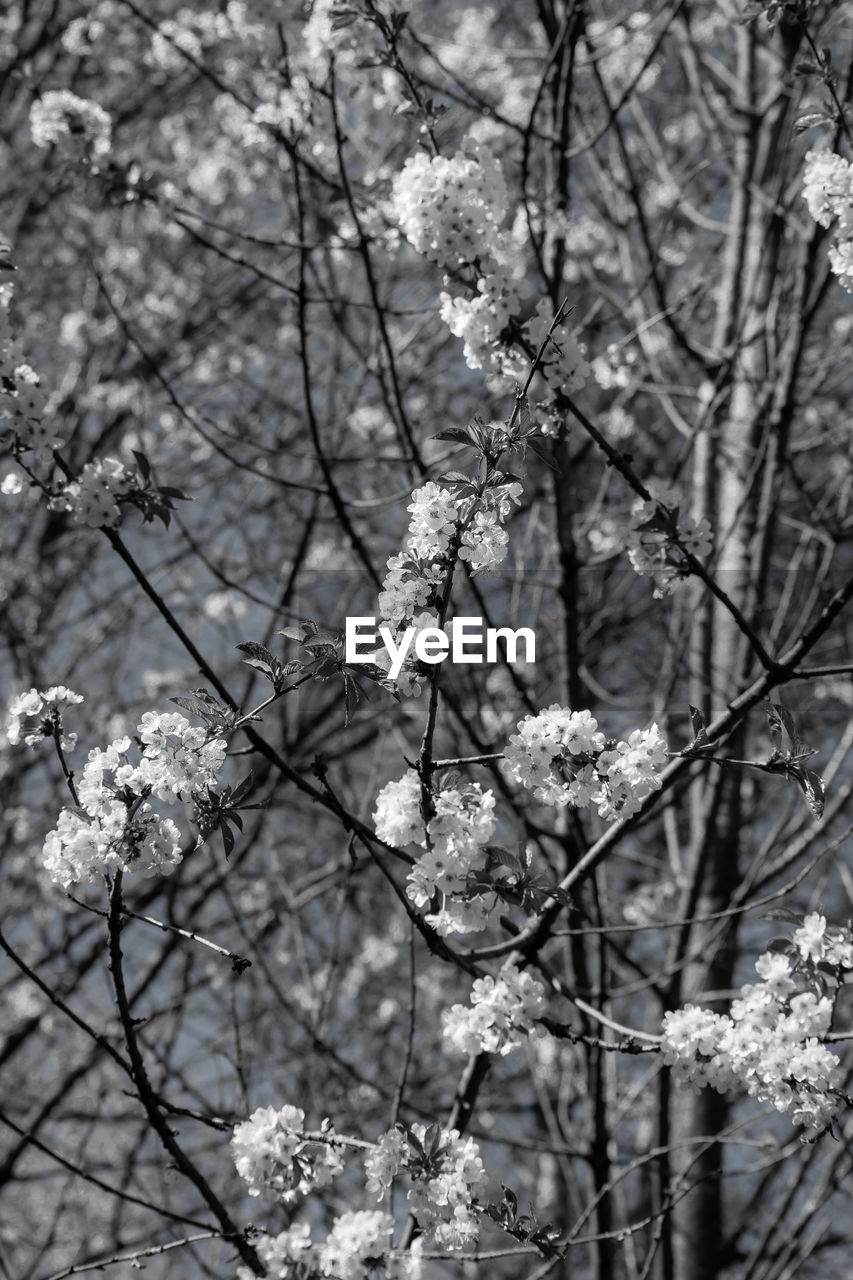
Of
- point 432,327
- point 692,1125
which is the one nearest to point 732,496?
Result: point 432,327

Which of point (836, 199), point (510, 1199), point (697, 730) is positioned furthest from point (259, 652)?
point (836, 199)

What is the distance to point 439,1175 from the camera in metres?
1.75

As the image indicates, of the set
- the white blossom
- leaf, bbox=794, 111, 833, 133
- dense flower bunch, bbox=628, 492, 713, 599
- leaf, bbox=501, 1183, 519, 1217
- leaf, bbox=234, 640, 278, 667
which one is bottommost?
leaf, bbox=501, 1183, 519, 1217

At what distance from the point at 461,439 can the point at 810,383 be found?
143 inches

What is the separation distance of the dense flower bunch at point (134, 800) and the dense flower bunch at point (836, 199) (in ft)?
4.55

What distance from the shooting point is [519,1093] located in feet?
22.6

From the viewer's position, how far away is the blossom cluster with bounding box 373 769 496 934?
1754 mm

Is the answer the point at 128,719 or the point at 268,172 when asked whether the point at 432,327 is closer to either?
the point at 268,172

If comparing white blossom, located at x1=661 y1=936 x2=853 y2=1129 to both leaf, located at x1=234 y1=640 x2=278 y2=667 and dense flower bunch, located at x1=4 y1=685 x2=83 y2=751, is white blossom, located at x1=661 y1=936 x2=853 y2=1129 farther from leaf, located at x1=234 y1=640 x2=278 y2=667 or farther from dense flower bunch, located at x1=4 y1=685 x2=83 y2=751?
dense flower bunch, located at x1=4 y1=685 x2=83 y2=751

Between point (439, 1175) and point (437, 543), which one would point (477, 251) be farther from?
point (439, 1175)

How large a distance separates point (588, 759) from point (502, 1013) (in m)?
0.48

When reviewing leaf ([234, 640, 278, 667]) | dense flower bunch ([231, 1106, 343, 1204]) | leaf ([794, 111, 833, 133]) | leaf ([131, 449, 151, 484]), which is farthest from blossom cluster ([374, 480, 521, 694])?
leaf ([794, 111, 833, 133])

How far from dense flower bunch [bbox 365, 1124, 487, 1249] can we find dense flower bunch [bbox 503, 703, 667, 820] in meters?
0.56

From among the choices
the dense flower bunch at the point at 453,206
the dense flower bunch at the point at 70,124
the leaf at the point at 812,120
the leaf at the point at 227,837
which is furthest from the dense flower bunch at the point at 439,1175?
the dense flower bunch at the point at 70,124
